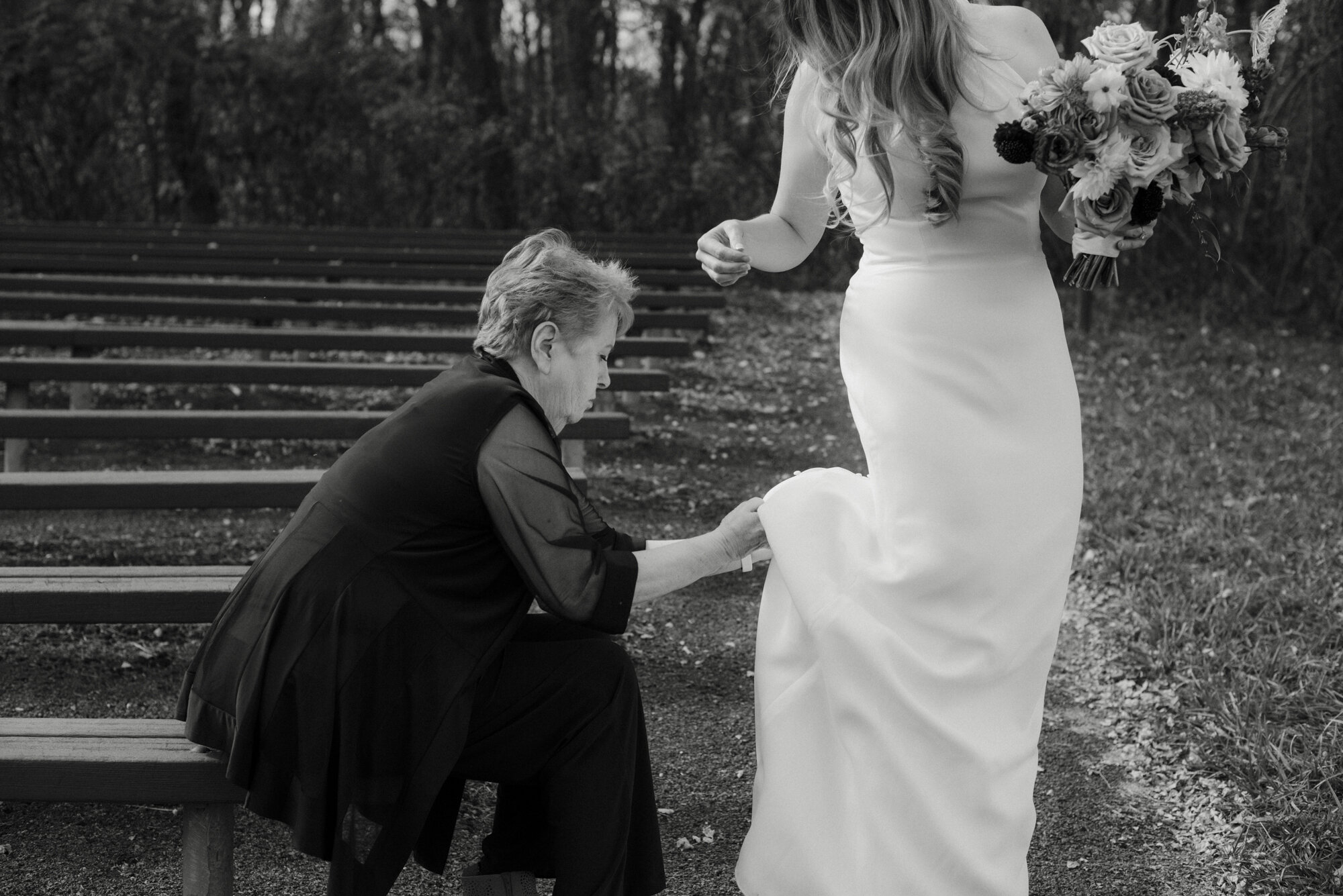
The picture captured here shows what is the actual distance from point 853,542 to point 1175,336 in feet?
29.3

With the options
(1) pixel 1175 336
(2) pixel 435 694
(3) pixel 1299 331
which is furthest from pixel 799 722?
(3) pixel 1299 331

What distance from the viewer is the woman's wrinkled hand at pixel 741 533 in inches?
103

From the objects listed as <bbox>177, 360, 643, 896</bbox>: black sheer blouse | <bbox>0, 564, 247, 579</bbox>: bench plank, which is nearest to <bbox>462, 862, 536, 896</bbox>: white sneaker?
<bbox>177, 360, 643, 896</bbox>: black sheer blouse

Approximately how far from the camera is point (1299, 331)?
11195 mm

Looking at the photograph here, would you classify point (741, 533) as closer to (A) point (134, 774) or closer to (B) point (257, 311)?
(A) point (134, 774)

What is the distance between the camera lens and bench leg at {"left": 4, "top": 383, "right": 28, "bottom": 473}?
5.43 metres

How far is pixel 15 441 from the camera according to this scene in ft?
18.0

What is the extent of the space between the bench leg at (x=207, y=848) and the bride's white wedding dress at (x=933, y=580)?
0.97 metres

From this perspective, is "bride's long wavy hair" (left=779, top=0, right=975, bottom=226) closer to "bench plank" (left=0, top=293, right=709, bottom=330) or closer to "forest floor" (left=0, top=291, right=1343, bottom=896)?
"forest floor" (left=0, top=291, right=1343, bottom=896)

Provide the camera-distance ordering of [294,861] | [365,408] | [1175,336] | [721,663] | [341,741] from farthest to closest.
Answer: [1175,336] < [365,408] < [721,663] < [294,861] < [341,741]

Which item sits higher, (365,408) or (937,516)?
(937,516)

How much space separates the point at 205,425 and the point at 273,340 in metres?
1.43

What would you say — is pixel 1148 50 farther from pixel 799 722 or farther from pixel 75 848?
pixel 75 848

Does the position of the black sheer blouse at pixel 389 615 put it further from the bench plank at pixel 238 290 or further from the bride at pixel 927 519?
the bench plank at pixel 238 290
